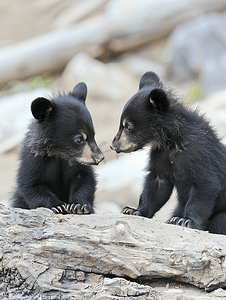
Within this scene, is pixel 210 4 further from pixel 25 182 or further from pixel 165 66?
pixel 25 182

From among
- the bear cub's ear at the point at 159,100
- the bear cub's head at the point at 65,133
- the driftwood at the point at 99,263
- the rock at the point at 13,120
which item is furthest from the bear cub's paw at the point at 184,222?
the rock at the point at 13,120

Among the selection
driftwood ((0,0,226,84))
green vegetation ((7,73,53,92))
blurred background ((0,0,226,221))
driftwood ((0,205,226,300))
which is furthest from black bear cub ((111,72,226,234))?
driftwood ((0,0,226,84))

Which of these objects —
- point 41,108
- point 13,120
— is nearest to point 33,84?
point 13,120

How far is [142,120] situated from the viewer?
4547 mm

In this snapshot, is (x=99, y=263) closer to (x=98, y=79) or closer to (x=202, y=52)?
(x=98, y=79)

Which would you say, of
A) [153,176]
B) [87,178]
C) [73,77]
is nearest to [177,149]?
[153,176]

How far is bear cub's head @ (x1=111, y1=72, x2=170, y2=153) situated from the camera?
4.48m

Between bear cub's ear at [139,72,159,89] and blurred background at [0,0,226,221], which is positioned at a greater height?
blurred background at [0,0,226,221]

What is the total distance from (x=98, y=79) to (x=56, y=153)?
8557 millimetres

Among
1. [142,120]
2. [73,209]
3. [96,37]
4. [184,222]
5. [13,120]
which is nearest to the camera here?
[184,222]

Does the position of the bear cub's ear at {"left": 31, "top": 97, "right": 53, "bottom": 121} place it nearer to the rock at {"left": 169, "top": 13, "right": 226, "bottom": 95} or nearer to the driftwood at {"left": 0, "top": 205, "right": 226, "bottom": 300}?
the driftwood at {"left": 0, "top": 205, "right": 226, "bottom": 300}

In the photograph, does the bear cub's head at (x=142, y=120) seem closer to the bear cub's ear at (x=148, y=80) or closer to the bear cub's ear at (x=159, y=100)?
the bear cub's ear at (x=159, y=100)

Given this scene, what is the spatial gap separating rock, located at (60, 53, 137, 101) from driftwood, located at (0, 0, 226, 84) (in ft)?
1.85

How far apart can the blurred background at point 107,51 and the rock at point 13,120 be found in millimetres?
30
